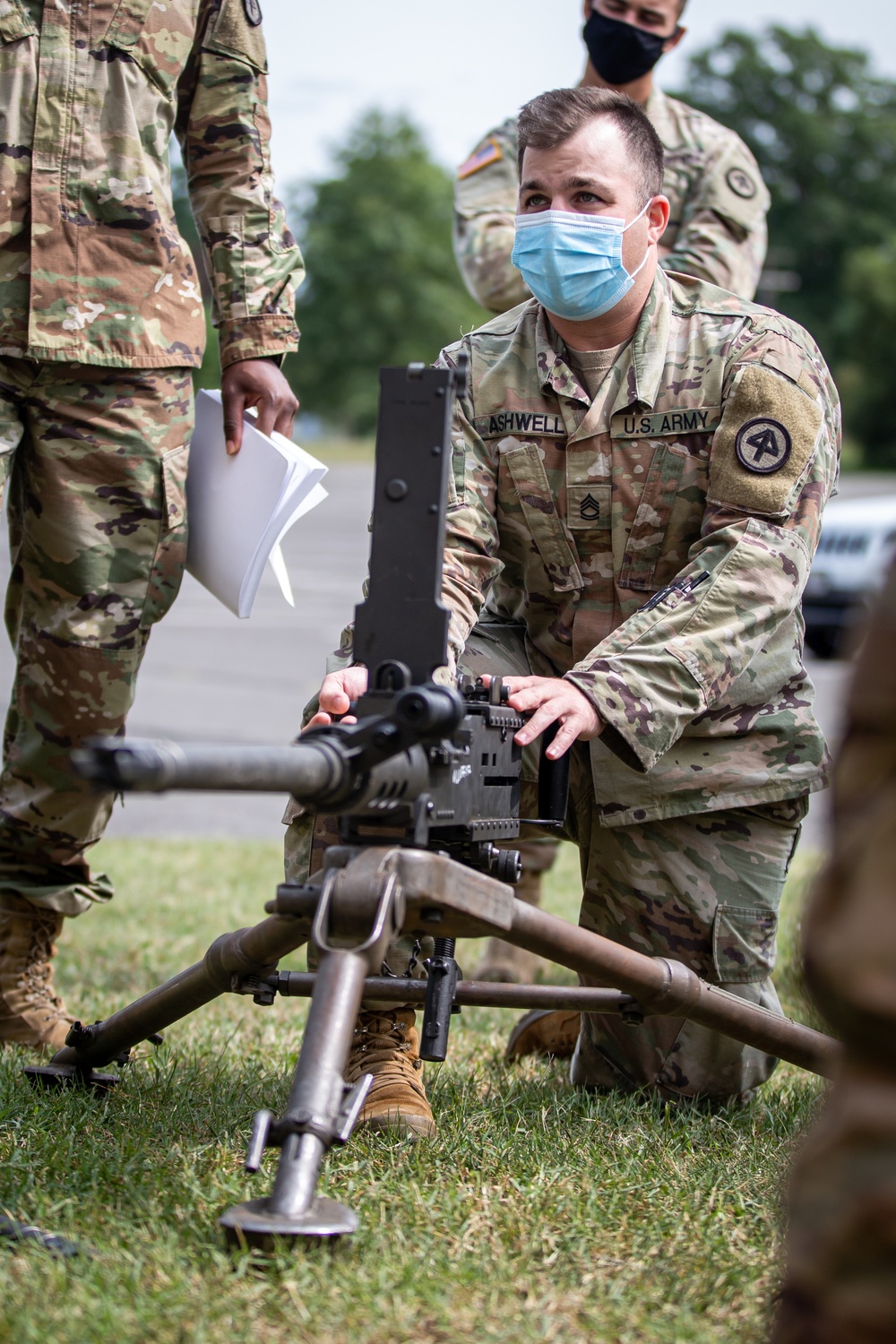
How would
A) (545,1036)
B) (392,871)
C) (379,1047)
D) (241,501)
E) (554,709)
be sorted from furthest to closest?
(545,1036)
(241,501)
(379,1047)
(554,709)
(392,871)

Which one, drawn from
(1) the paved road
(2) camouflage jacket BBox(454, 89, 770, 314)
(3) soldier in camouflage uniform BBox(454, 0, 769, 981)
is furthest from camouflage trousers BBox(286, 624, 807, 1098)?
(2) camouflage jacket BBox(454, 89, 770, 314)

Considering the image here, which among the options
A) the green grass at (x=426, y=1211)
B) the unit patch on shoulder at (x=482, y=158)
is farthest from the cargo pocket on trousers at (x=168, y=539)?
the unit patch on shoulder at (x=482, y=158)

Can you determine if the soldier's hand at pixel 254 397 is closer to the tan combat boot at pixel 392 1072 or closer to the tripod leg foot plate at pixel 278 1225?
the tan combat boot at pixel 392 1072

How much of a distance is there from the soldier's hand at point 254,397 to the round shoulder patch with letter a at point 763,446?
3.60 feet

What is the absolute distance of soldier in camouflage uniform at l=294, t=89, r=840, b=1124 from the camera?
A: 10.2 feet

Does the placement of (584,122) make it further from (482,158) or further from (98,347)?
(482,158)

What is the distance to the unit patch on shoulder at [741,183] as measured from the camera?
4836 millimetres

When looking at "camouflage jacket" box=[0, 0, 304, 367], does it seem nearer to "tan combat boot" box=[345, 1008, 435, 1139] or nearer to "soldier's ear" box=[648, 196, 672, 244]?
"soldier's ear" box=[648, 196, 672, 244]

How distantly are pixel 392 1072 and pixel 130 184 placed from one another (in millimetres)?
1989

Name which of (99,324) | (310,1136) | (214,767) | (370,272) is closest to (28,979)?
(99,324)

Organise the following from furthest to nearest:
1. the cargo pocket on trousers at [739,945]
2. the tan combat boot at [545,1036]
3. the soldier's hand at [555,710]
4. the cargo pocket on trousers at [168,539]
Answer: the tan combat boot at [545,1036], the cargo pocket on trousers at [168,539], the cargo pocket on trousers at [739,945], the soldier's hand at [555,710]

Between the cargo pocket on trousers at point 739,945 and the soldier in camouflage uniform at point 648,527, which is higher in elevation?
the soldier in camouflage uniform at point 648,527

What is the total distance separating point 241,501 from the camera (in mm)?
3541

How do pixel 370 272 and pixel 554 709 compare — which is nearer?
pixel 554 709
